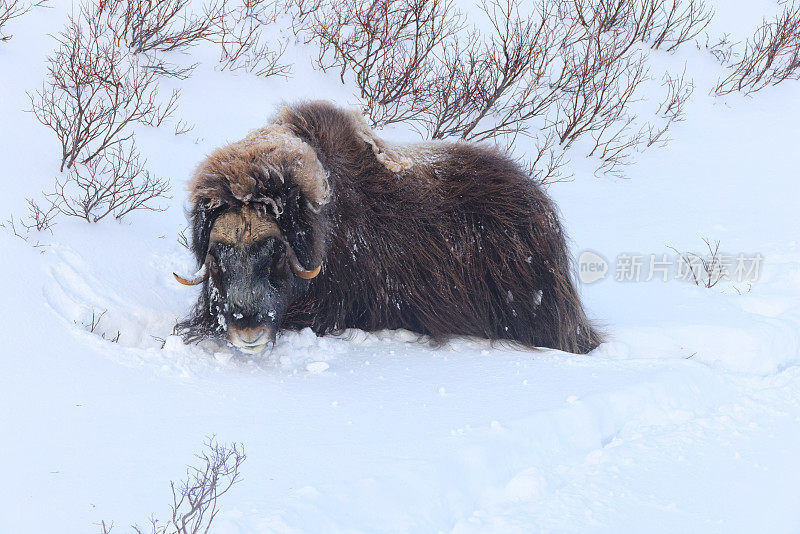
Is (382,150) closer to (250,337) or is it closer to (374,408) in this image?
(250,337)

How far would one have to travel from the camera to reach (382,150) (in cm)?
348

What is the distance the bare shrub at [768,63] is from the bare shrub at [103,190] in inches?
235

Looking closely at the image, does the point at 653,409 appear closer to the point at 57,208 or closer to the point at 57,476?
the point at 57,476

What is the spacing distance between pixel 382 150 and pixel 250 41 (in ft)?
9.64

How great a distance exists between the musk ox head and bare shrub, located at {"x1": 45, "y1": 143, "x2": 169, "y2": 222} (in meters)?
0.97

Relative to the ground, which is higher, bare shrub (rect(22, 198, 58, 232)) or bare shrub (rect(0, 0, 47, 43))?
bare shrub (rect(0, 0, 47, 43))

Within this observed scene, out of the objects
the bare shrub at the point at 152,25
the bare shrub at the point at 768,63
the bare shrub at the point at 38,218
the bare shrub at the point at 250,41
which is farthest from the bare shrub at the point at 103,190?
the bare shrub at the point at 768,63

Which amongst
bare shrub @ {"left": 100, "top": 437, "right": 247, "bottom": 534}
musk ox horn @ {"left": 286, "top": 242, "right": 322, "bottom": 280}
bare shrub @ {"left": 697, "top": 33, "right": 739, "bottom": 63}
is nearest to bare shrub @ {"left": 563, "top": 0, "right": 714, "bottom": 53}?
bare shrub @ {"left": 697, "top": 33, "right": 739, "bottom": 63}

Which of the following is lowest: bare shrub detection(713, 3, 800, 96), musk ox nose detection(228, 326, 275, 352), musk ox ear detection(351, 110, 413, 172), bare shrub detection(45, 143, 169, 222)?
musk ox nose detection(228, 326, 275, 352)

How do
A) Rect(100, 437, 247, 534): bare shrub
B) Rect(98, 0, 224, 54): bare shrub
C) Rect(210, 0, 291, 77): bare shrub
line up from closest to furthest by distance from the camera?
Rect(100, 437, 247, 534): bare shrub → Rect(98, 0, 224, 54): bare shrub → Rect(210, 0, 291, 77): bare shrub

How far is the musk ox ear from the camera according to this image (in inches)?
133

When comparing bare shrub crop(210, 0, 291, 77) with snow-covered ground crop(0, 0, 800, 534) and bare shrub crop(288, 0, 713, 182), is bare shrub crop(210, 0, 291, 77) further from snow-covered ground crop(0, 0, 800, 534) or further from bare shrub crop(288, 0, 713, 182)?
snow-covered ground crop(0, 0, 800, 534)

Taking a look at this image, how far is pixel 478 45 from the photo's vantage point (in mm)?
6609

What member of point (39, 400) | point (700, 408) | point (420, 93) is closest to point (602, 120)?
point (420, 93)
